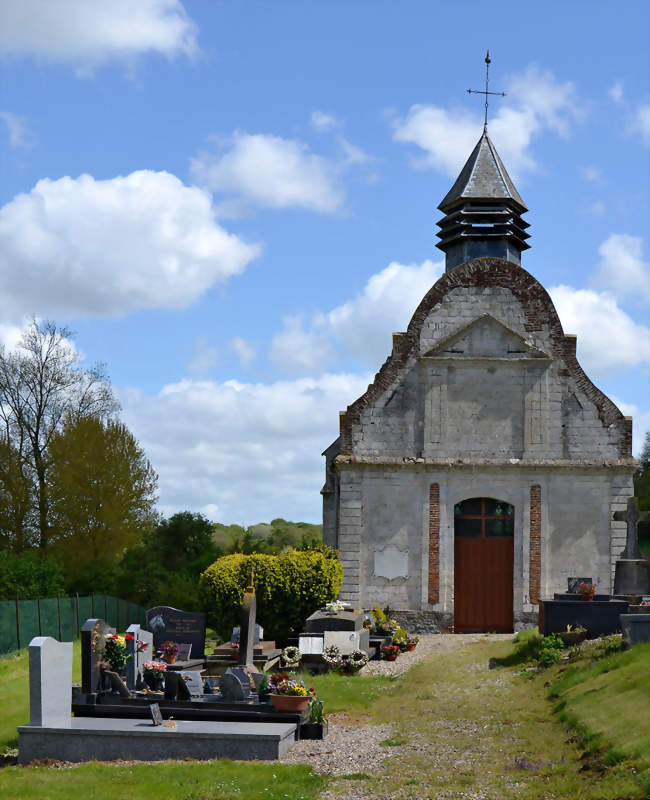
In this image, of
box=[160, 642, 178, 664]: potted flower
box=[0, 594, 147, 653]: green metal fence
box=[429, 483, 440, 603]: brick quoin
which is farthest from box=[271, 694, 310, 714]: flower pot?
box=[0, 594, 147, 653]: green metal fence

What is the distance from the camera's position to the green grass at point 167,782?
442 inches

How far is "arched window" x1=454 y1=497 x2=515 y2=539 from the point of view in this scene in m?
27.2

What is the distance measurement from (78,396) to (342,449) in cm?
2207

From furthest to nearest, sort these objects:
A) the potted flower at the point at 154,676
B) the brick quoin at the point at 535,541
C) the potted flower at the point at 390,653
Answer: the brick quoin at the point at 535,541 < the potted flower at the point at 390,653 < the potted flower at the point at 154,676

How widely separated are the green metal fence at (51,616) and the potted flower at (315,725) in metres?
15.4

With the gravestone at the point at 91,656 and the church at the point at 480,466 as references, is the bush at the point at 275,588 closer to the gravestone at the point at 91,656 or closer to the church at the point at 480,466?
the church at the point at 480,466

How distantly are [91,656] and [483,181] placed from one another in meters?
21.7

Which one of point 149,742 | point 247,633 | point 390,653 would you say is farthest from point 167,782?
point 390,653

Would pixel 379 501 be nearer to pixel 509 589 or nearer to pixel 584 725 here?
pixel 509 589

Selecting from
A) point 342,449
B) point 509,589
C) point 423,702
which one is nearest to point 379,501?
point 342,449

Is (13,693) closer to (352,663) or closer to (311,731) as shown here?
(352,663)

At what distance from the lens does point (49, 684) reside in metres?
14.0

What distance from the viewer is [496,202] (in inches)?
1252

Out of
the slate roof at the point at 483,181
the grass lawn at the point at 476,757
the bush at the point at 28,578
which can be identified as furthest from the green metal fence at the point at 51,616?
the slate roof at the point at 483,181
